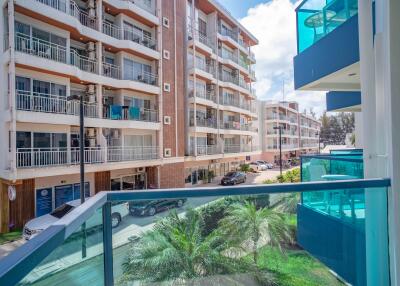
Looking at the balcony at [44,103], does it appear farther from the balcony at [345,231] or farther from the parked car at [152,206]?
the balcony at [345,231]

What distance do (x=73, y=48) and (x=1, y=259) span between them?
13.3 m

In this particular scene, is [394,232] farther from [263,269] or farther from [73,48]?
[73,48]

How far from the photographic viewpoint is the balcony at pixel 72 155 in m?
9.71

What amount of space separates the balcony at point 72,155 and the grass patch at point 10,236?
2425 mm

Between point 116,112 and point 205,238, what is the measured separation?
12.3m

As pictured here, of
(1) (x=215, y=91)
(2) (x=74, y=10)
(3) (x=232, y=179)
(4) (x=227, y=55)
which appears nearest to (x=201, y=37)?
(4) (x=227, y=55)

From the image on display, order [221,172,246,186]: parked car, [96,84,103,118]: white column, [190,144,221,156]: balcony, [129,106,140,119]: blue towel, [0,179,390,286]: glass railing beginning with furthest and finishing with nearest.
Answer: [221,172,246,186]: parked car → [190,144,221,156]: balcony → [129,106,140,119]: blue towel → [96,84,103,118]: white column → [0,179,390,286]: glass railing

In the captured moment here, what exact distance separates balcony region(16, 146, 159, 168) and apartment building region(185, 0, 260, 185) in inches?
183

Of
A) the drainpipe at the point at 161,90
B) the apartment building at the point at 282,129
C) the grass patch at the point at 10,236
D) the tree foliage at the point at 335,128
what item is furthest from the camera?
the tree foliage at the point at 335,128

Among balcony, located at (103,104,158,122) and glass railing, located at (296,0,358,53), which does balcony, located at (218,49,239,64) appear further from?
glass railing, located at (296,0,358,53)

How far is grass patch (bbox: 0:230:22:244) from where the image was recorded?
8773mm

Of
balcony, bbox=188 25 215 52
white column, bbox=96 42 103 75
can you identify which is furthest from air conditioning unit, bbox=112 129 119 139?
balcony, bbox=188 25 215 52

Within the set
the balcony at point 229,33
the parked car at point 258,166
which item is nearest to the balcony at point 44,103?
the balcony at point 229,33

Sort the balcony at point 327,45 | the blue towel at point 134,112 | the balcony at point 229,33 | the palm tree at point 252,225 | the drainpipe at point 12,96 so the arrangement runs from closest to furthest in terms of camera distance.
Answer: the palm tree at point 252,225
the balcony at point 327,45
the drainpipe at point 12,96
the blue towel at point 134,112
the balcony at point 229,33
